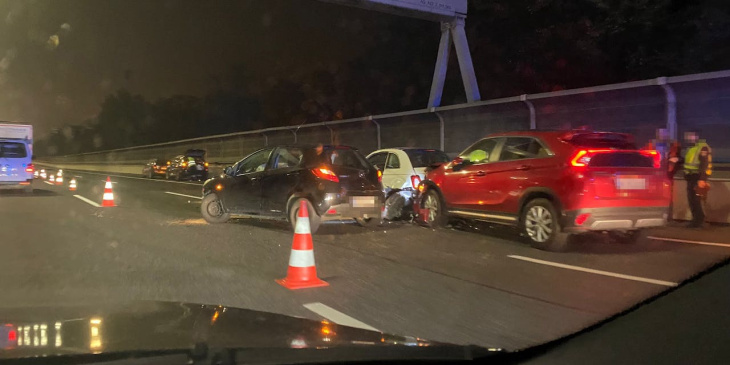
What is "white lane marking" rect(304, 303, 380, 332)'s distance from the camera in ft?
16.3

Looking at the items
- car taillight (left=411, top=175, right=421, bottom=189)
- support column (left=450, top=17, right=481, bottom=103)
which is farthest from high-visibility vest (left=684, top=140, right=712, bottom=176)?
support column (left=450, top=17, right=481, bottom=103)

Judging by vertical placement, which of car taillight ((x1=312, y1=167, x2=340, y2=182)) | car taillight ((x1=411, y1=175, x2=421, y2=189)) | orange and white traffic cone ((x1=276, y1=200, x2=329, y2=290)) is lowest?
orange and white traffic cone ((x1=276, y1=200, x2=329, y2=290))

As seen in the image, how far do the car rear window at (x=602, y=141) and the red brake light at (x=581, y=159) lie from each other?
14 cm

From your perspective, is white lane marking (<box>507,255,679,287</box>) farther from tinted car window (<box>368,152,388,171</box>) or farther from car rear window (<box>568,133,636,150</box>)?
tinted car window (<box>368,152,388,171</box>)

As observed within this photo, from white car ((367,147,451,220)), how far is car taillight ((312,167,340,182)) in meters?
2.07

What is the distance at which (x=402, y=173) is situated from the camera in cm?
1268

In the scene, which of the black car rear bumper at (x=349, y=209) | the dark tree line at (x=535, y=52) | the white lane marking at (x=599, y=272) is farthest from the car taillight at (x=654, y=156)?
the dark tree line at (x=535, y=52)

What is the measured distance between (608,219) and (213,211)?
771 cm

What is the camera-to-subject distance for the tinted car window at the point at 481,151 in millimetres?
9992

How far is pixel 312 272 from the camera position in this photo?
6680 mm

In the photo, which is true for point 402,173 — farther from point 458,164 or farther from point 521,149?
point 521,149

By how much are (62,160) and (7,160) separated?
81718 mm

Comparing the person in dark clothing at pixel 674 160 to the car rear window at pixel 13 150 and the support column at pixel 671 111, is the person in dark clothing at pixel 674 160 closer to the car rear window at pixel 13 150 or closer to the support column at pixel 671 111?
the support column at pixel 671 111

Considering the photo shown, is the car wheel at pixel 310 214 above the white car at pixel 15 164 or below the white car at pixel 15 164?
below
